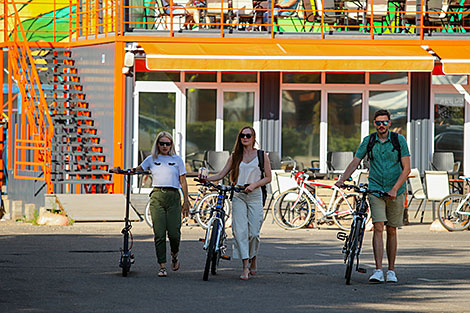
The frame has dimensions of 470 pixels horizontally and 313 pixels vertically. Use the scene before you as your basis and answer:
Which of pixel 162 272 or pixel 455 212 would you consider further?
pixel 455 212

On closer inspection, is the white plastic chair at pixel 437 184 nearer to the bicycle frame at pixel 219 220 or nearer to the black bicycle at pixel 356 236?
the black bicycle at pixel 356 236

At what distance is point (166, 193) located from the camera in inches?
412

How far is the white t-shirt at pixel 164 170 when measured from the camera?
10.5 metres

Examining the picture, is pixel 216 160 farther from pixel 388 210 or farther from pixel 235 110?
pixel 388 210

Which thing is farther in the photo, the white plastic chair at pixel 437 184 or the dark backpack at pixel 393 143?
the white plastic chair at pixel 437 184

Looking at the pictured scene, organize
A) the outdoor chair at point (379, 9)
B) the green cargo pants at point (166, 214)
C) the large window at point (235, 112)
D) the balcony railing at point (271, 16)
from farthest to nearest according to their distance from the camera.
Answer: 1. the outdoor chair at point (379, 9)
2. the large window at point (235, 112)
3. the balcony railing at point (271, 16)
4. the green cargo pants at point (166, 214)

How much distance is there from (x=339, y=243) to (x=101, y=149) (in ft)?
26.3

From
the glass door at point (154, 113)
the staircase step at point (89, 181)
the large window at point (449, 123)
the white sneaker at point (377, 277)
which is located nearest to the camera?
the white sneaker at point (377, 277)

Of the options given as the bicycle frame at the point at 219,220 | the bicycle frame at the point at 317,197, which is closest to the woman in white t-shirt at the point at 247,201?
the bicycle frame at the point at 219,220

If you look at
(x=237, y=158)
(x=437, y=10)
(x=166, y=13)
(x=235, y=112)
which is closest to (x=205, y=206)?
(x=235, y=112)

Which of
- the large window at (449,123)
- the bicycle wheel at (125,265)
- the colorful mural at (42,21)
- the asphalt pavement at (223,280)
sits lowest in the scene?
the asphalt pavement at (223,280)

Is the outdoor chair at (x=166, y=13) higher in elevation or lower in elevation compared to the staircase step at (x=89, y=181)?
higher

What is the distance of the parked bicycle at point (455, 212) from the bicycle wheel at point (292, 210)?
240cm

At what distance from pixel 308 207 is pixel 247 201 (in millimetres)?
7070
